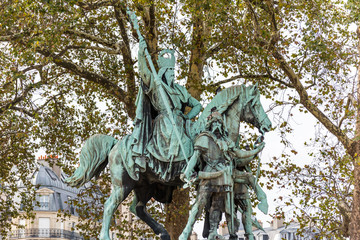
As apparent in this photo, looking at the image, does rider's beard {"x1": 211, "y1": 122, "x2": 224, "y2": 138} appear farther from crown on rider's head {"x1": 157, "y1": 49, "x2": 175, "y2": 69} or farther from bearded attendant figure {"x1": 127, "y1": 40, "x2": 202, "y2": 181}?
crown on rider's head {"x1": 157, "y1": 49, "x2": 175, "y2": 69}

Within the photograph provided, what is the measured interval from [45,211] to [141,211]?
27.6m

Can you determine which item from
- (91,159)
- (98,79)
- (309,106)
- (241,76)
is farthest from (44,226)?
(91,159)

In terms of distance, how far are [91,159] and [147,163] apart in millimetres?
880

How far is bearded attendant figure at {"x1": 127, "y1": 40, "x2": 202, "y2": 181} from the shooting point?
8.91 meters

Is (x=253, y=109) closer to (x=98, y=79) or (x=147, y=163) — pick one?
(x=147, y=163)

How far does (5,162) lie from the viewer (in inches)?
698

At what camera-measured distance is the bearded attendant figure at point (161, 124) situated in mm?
8906

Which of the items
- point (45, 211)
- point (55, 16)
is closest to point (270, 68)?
point (55, 16)

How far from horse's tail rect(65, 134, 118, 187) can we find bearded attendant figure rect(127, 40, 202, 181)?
0.59 metres

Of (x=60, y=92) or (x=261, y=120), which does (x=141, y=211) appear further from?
(x=60, y=92)

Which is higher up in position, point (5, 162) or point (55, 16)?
point (55, 16)

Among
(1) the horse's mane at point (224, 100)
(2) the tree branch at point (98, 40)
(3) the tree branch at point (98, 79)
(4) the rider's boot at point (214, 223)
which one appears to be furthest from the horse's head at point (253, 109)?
(2) the tree branch at point (98, 40)

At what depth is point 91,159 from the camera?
9.42 metres

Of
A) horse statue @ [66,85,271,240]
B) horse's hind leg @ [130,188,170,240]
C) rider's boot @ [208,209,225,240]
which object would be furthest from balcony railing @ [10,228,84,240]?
rider's boot @ [208,209,225,240]
